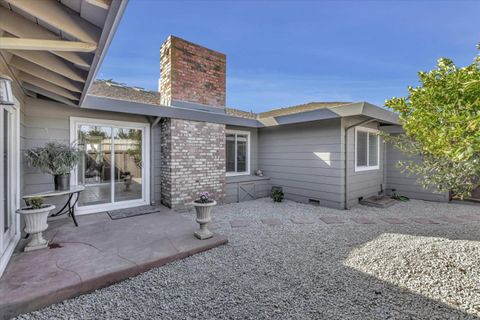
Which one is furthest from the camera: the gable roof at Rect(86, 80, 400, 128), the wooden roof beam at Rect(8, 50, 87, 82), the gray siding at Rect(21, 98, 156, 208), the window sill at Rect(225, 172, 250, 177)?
the window sill at Rect(225, 172, 250, 177)

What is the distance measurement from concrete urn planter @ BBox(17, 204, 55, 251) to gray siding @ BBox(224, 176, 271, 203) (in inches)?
164

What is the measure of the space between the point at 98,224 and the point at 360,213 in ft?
19.2

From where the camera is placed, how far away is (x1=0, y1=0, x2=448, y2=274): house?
10.3ft

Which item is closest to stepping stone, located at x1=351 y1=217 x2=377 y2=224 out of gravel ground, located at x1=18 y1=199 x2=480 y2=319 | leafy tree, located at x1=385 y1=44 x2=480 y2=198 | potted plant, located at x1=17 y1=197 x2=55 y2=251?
gravel ground, located at x1=18 y1=199 x2=480 y2=319

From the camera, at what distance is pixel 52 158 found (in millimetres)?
3830

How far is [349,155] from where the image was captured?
19.5 ft

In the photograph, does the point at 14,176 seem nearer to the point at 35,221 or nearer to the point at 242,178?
the point at 35,221

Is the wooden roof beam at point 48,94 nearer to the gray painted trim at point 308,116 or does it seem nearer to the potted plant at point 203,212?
the potted plant at point 203,212

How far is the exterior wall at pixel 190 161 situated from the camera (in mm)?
5359

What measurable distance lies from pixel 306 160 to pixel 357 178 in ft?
4.99

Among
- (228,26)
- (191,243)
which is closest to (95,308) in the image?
(191,243)

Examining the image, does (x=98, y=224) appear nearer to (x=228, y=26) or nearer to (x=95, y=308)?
(x=95, y=308)

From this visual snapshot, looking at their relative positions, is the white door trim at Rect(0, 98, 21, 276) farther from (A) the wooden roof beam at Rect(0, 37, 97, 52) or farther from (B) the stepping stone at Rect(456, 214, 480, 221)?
(B) the stepping stone at Rect(456, 214, 480, 221)

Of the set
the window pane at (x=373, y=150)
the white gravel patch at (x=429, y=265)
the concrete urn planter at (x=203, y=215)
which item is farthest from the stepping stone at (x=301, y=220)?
the window pane at (x=373, y=150)
